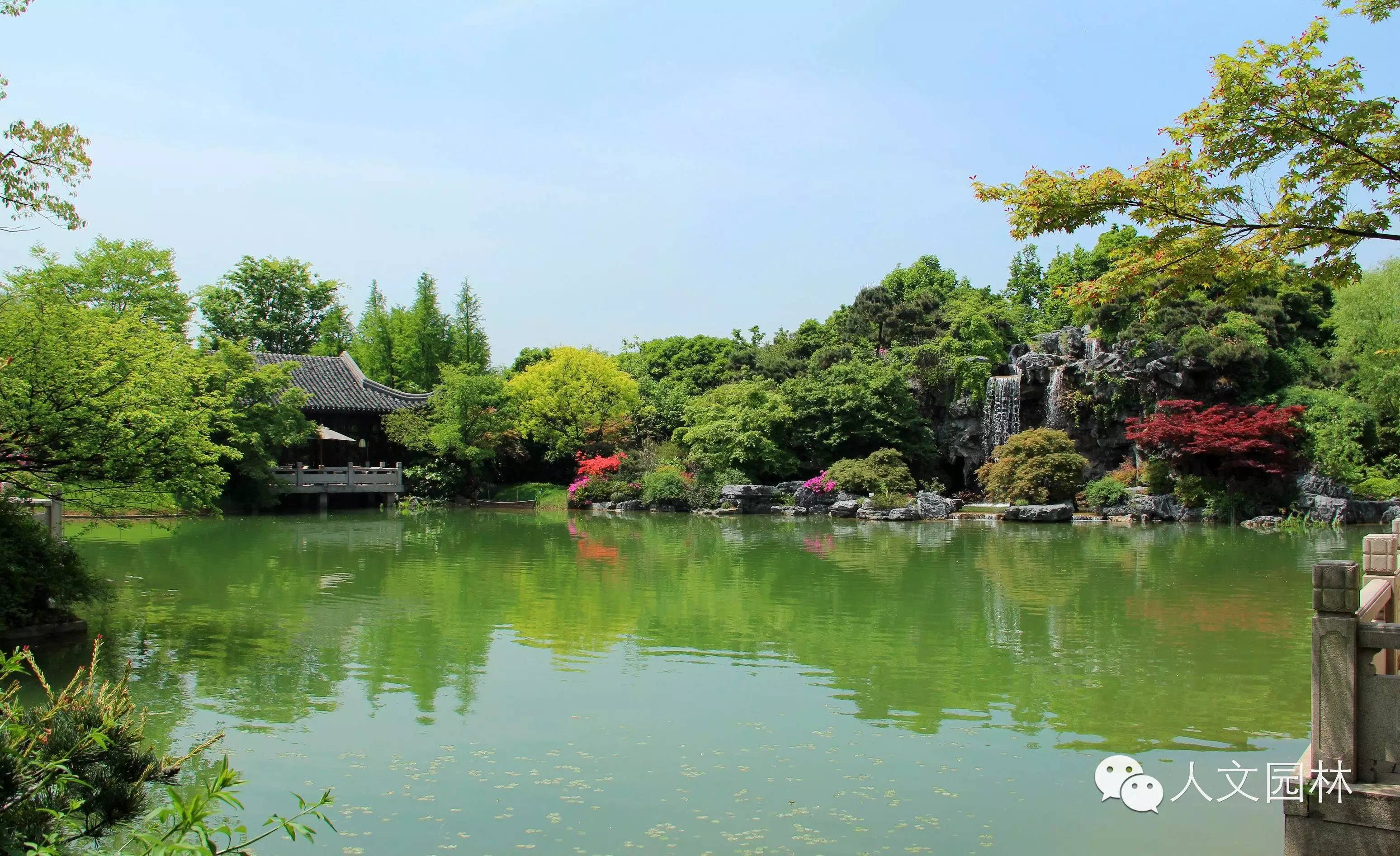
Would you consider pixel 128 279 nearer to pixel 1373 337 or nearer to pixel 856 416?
pixel 856 416

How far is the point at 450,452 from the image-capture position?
26766 millimetres

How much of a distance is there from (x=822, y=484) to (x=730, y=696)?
59.6 ft

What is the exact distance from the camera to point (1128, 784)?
14.4ft

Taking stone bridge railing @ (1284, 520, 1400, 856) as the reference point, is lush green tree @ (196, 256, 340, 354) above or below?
above

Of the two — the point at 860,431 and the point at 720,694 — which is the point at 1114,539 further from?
the point at 720,694

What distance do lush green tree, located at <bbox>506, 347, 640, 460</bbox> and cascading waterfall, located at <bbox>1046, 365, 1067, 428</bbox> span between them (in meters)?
11.4

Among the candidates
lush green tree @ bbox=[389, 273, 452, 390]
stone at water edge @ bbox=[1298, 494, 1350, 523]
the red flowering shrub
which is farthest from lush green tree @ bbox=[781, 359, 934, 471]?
lush green tree @ bbox=[389, 273, 452, 390]

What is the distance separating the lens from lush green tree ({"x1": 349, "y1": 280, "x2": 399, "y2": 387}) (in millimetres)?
39688

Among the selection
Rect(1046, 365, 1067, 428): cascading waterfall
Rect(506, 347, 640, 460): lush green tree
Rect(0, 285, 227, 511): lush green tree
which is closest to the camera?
Rect(0, 285, 227, 511): lush green tree

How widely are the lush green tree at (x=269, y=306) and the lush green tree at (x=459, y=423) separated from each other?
40.2ft

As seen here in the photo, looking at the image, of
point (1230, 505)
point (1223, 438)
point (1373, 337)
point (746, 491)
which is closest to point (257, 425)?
point (746, 491)

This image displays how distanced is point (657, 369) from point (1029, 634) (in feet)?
93.7

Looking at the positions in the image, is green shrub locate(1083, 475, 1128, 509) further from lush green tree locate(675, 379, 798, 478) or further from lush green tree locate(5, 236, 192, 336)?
lush green tree locate(5, 236, 192, 336)

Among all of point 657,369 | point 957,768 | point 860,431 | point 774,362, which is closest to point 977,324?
point 860,431
